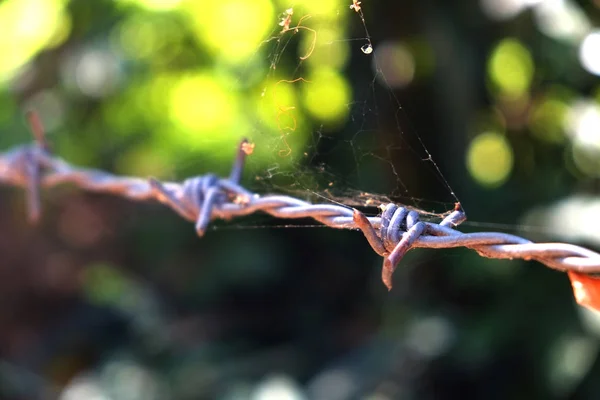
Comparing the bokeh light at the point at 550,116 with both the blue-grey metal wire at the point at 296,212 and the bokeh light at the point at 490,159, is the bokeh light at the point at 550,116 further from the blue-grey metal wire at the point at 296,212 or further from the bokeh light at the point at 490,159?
the blue-grey metal wire at the point at 296,212

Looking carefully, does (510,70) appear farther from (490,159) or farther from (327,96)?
(327,96)

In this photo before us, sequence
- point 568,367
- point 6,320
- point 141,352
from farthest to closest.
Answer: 1. point 6,320
2. point 141,352
3. point 568,367

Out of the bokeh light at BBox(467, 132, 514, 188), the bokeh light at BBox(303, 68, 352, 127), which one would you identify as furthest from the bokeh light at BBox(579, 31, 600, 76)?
the bokeh light at BBox(303, 68, 352, 127)

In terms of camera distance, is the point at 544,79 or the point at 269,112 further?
the point at 544,79

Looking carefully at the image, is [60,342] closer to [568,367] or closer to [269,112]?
[269,112]

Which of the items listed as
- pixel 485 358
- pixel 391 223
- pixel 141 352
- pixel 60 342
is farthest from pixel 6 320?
pixel 391 223

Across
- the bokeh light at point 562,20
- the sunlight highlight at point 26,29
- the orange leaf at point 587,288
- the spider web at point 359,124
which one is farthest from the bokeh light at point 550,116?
the sunlight highlight at point 26,29

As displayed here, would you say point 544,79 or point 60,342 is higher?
point 544,79
